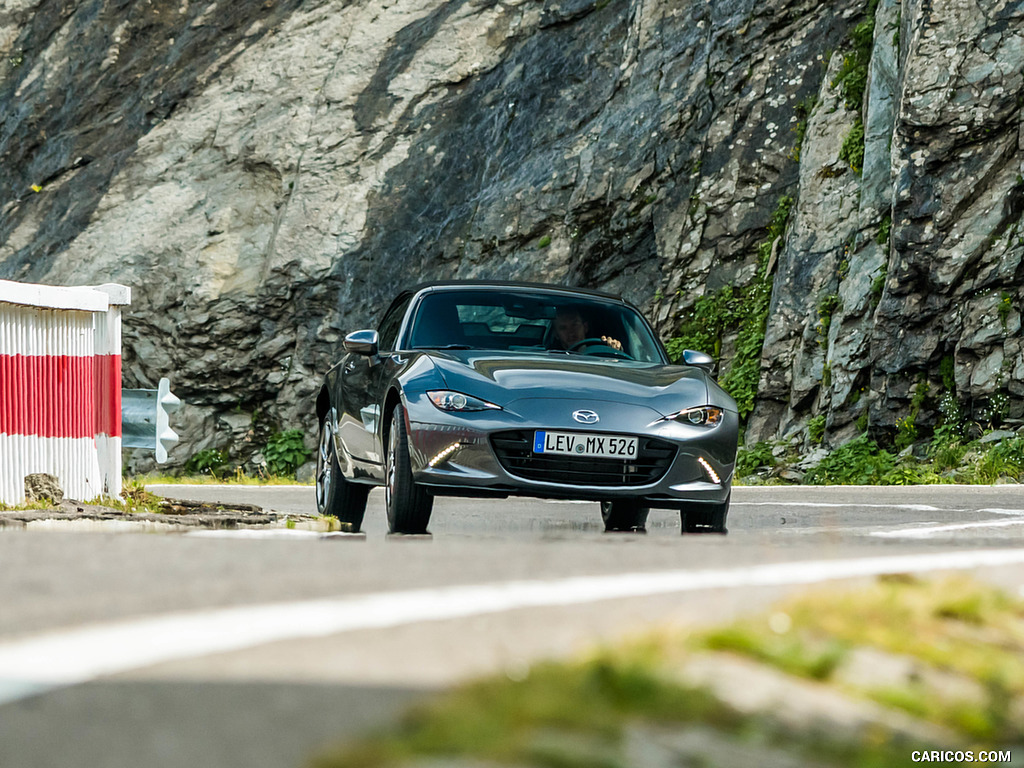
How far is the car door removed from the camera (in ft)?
31.1

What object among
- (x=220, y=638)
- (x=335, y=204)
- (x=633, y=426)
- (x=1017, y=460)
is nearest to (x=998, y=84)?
(x=1017, y=460)

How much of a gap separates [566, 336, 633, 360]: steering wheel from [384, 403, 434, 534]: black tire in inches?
64.3

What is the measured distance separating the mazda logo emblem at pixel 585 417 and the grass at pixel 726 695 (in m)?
3.91

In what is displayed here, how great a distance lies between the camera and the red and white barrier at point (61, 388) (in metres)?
9.12

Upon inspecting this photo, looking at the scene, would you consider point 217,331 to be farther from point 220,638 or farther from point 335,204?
point 220,638

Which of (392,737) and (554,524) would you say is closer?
(392,737)

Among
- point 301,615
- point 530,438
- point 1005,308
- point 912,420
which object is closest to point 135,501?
point 530,438

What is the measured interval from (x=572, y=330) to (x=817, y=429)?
320 inches

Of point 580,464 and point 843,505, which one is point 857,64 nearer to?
point 843,505

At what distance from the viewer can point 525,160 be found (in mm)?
23578

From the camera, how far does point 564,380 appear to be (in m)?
8.62

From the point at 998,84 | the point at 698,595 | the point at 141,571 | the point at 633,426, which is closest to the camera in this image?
the point at 698,595

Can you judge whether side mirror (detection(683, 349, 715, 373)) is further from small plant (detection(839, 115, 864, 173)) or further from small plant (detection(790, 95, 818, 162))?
small plant (detection(790, 95, 818, 162))

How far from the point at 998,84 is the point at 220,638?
585 inches
